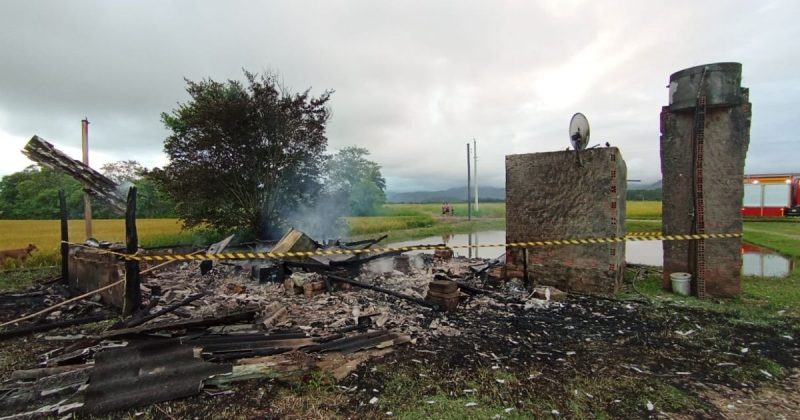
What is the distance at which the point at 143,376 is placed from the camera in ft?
10.9

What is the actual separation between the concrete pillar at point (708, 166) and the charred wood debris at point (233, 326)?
300cm

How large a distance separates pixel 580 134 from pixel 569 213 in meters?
1.67

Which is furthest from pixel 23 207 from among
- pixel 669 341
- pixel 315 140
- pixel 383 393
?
pixel 669 341

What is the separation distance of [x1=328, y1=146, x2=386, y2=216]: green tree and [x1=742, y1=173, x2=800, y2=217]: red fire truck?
91.5 feet

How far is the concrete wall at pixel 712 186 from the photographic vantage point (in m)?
6.13

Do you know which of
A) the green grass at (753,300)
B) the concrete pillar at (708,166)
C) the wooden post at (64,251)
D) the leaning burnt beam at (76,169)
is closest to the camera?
the green grass at (753,300)

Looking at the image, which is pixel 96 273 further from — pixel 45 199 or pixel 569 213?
pixel 45 199

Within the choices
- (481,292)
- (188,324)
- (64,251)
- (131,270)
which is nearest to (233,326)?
(188,324)

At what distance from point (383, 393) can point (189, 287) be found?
20.6 feet

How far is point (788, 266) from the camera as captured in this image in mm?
8930

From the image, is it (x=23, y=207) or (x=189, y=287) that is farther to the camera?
(x=23, y=207)

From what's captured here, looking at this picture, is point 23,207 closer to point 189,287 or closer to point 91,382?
point 189,287

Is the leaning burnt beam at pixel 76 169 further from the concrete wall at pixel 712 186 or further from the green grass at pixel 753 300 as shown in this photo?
the concrete wall at pixel 712 186

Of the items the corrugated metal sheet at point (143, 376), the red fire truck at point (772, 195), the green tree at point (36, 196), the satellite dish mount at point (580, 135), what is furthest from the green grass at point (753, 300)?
the green tree at point (36, 196)
